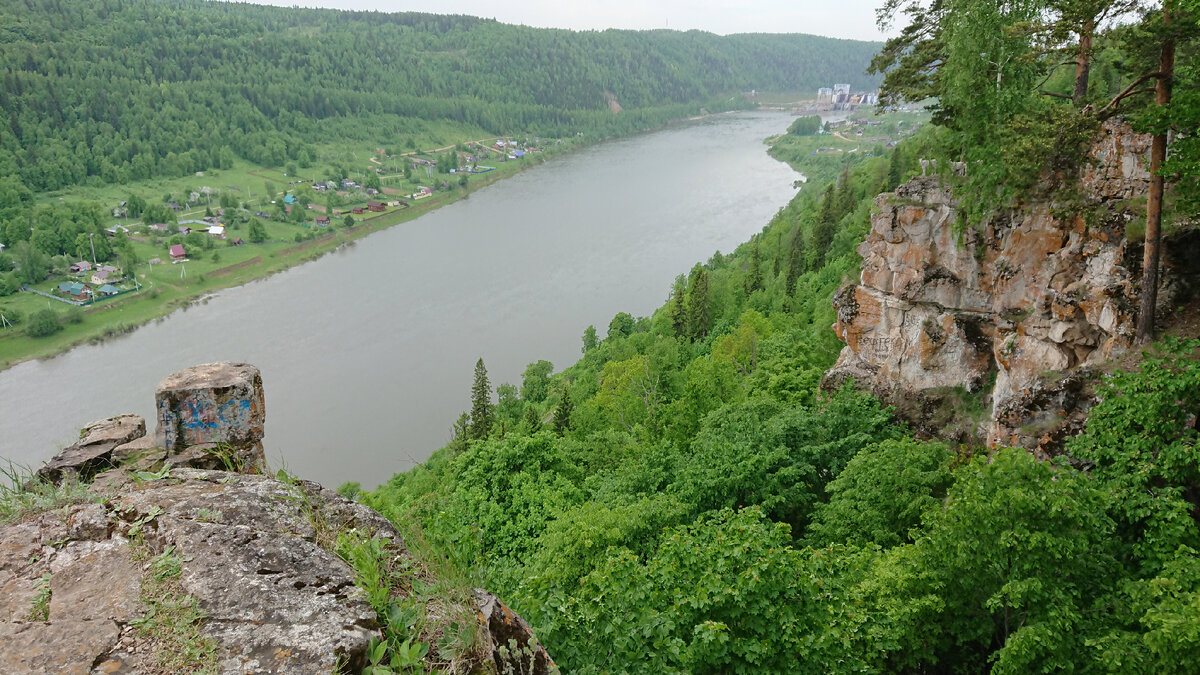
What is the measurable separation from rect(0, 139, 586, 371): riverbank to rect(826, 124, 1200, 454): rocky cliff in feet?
189

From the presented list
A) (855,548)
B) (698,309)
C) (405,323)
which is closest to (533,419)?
(698,309)

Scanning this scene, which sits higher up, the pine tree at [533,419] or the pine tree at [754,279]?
the pine tree at [754,279]

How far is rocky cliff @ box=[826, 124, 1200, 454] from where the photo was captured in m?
11.7

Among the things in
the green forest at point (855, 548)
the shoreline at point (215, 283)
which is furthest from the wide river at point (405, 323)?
the green forest at point (855, 548)

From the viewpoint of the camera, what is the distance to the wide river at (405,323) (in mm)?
39969

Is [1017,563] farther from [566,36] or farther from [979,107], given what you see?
[566,36]

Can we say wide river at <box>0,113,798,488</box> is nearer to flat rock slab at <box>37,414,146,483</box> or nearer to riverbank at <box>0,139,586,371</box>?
riverbank at <box>0,139,586,371</box>

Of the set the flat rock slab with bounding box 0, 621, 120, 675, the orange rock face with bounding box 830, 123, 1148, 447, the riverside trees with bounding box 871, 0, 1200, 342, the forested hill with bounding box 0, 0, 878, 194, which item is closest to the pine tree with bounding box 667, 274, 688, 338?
the orange rock face with bounding box 830, 123, 1148, 447

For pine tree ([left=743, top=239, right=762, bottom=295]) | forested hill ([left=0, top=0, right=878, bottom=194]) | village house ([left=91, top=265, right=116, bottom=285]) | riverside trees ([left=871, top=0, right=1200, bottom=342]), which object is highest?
forested hill ([left=0, top=0, right=878, bottom=194])

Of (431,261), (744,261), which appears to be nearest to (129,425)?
(744,261)

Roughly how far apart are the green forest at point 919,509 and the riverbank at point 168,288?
46.3m

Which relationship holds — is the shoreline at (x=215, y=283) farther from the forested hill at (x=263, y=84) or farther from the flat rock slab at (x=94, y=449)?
the flat rock slab at (x=94, y=449)

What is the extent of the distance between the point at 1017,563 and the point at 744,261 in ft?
146

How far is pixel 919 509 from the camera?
11461mm
